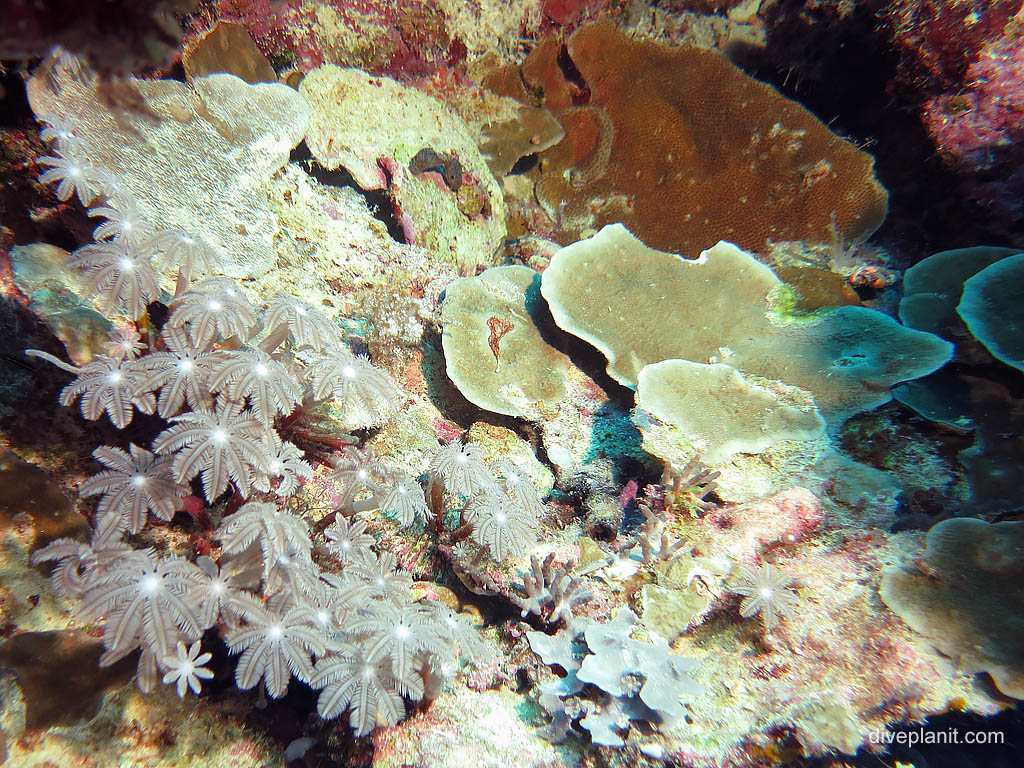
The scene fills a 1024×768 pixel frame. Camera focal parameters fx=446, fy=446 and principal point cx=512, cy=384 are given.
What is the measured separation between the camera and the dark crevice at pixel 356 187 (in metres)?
3.65

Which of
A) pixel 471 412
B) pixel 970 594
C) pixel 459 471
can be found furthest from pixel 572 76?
pixel 970 594

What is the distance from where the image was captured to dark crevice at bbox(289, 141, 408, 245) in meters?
3.65

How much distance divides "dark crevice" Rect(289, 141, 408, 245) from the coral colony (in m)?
0.03

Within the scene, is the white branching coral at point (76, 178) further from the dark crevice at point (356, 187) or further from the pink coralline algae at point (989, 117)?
the pink coralline algae at point (989, 117)

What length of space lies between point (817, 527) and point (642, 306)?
202cm

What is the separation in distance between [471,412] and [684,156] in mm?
3889

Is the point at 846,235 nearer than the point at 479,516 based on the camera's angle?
No

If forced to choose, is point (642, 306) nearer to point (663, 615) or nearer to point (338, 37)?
point (663, 615)

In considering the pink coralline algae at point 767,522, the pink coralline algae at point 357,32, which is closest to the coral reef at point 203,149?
the pink coralline algae at point 357,32

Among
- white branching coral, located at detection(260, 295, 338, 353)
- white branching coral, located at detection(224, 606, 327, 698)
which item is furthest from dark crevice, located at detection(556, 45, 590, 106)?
white branching coral, located at detection(224, 606, 327, 698)

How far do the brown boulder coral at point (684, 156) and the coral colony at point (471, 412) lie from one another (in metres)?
0.05

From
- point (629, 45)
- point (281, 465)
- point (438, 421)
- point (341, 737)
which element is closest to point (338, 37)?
point (629, 45)

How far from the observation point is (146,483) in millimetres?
1729

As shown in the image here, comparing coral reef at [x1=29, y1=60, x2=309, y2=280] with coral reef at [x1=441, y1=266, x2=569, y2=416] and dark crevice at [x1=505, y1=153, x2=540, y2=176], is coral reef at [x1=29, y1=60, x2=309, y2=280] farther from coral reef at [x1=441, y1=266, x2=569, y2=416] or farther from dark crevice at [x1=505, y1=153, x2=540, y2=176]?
dark crevice at [x1=505, y1=153, x2=540, y2=176]
